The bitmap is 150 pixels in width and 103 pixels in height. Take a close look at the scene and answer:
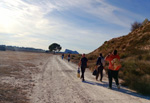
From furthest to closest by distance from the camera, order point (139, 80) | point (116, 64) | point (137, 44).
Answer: point (137, 44) → point (139, 80) → point (116, 64)

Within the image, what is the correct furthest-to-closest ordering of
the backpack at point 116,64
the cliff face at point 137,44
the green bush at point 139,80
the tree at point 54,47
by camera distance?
the tree at point 54,47 → the cliff face at point 137,44 → the backpack at point 116,64 → the green bush at point 139,80

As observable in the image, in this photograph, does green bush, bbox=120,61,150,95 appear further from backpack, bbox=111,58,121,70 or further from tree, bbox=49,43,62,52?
tree, bbox=49,43,62,52

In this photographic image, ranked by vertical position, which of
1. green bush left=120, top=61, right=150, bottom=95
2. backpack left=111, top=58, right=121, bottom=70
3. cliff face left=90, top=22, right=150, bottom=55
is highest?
cliff face left=90, top=22, right=150, bottom=55

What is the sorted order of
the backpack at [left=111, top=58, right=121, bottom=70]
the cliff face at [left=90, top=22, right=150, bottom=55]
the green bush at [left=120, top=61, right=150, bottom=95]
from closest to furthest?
the green bush at [left=120, top=61, right=150, bottom=95]
the backpack at [left=111, top=58, right=121, bottom=70]
the cliff face at [left=90, top=22, right=150, bottom=55]

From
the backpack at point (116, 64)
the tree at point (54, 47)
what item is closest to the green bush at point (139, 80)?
the backpack at point (116, 64)

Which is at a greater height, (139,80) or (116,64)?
(116,64)

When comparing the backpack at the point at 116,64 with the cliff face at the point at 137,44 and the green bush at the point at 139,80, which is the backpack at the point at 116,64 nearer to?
the green bush at the point at 139,80

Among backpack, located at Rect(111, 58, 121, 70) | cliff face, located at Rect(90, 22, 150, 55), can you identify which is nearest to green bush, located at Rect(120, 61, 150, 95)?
backpack, located at Rect(111, 58, 121, 70)

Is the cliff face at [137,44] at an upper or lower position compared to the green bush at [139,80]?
upper

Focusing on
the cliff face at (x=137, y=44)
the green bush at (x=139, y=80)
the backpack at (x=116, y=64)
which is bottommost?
the green bush at (x=139, y=80)

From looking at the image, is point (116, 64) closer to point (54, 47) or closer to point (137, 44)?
point (137, 44)

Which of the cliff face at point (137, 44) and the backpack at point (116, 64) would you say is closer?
the backpack at point (116, 64)

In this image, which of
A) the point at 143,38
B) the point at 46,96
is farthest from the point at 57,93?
the point at 143,38

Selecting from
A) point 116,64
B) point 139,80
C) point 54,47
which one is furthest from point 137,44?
point 54,47
